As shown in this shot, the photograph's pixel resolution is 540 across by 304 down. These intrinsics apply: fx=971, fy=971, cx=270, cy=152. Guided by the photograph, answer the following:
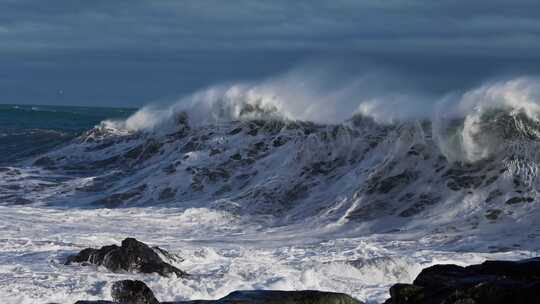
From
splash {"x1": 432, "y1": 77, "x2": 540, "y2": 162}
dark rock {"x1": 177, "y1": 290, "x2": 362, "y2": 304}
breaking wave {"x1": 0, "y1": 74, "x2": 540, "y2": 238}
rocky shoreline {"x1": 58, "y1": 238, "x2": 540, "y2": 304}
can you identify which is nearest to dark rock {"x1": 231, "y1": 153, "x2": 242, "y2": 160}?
breaking wave {"x1": 0, "y1": 74, "x2": 540, "y2": 238}

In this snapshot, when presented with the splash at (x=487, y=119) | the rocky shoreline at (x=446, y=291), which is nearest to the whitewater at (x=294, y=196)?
the splash at (x=487, y=119)

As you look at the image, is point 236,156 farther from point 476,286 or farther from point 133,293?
point 476,286

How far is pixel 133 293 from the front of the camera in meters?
9.69

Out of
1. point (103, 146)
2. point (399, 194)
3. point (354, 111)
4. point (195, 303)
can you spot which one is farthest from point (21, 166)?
point (195, 303)

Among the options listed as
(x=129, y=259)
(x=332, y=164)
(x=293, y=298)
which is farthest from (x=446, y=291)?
(x=332, y=164)

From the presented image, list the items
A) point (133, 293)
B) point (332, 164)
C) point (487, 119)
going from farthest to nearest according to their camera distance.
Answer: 1. point (332, 164)
2. point (487, 119)
3. point (133, 293)

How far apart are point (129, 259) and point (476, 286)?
19.8 feet

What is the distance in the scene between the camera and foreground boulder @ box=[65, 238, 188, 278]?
1253 cm

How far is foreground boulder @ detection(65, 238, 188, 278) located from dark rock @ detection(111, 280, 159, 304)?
215 centimetres

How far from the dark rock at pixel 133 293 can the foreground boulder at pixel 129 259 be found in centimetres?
215

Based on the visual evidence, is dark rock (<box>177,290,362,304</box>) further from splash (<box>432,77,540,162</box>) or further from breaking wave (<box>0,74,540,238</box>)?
splash (<box>432,77,540,162</box>)

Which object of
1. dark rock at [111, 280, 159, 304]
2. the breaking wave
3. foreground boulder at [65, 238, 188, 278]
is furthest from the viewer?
the breaking wave

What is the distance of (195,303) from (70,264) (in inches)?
199

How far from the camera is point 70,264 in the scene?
13102 mm
